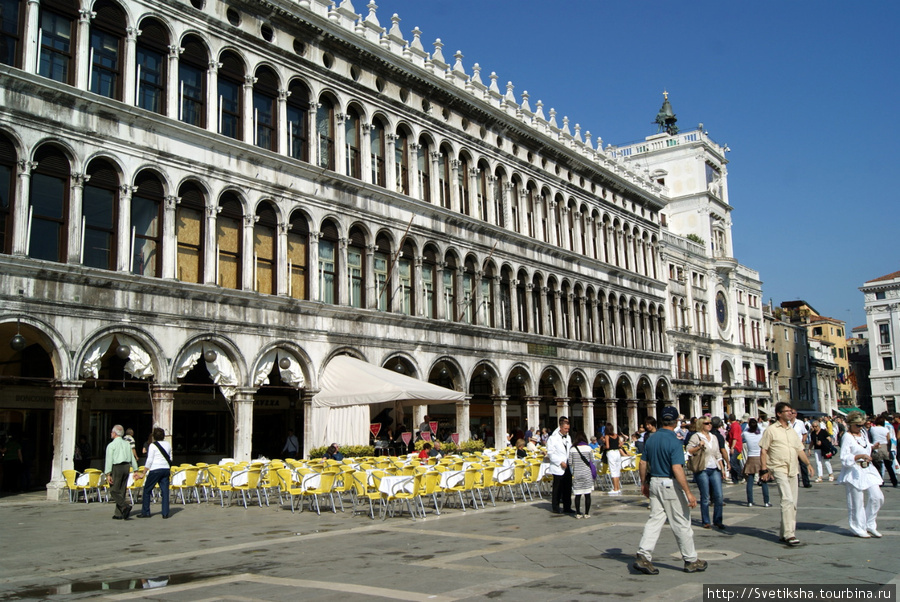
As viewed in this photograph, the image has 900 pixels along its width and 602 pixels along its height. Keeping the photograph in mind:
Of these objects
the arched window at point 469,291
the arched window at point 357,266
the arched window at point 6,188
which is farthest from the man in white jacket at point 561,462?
the arched window at point 469,291

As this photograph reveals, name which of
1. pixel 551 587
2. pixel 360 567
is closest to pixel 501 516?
pixel 360 567

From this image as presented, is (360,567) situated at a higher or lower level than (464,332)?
lower

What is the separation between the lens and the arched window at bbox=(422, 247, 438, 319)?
32250 millimetres

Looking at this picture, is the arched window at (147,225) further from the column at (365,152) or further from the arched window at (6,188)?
the column at (365,152)

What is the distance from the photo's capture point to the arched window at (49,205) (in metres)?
20.2

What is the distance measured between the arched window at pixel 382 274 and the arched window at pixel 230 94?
6854 millimetres

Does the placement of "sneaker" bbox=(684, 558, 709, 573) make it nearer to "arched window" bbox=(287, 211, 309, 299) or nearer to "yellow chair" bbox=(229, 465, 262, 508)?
"yellow chair" bbox=(229, 465, 262, 508)

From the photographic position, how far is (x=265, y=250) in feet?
85.1

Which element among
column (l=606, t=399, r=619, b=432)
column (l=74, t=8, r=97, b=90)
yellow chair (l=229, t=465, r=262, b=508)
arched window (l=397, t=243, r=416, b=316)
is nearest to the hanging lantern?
yellow chair (l=229, t=465, r=262, b=508)

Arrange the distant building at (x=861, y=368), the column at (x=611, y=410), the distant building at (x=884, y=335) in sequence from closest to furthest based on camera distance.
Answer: the column at (x=611, y=410)
the distant building at (x=884, y=335)
the distant building at (x=861, y=368)

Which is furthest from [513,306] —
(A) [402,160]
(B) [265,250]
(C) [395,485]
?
(C) [395,485]

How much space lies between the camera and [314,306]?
26.6 meters

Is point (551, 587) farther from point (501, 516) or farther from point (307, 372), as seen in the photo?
point (307, 372)

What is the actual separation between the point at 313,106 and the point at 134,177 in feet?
24.9
